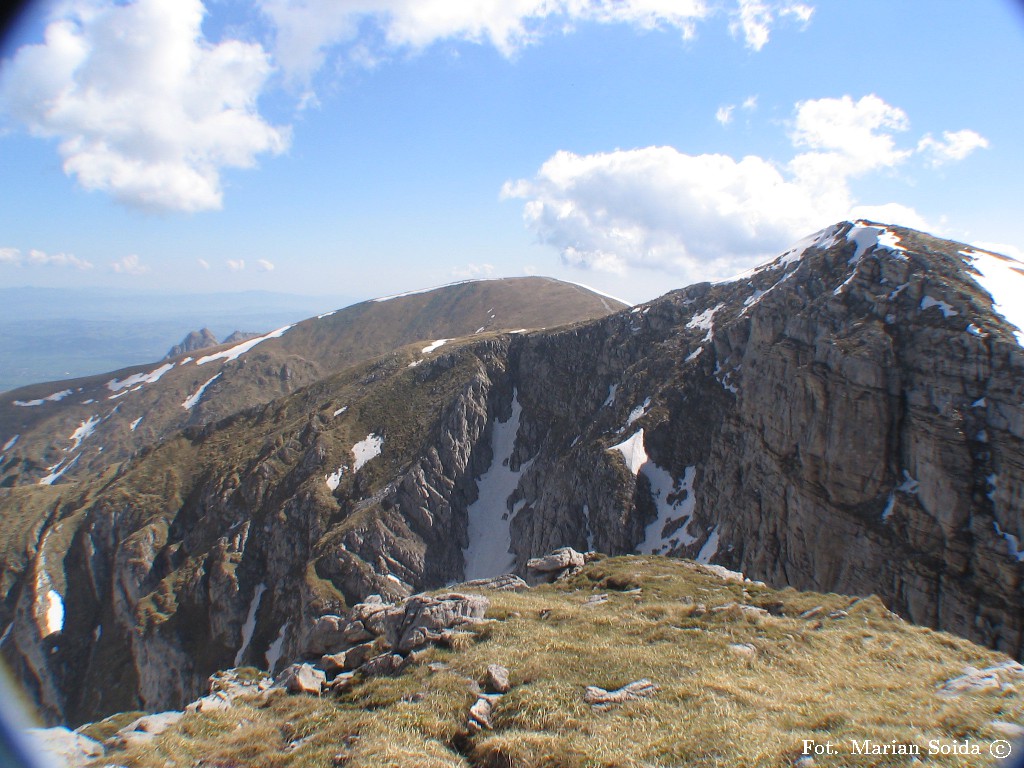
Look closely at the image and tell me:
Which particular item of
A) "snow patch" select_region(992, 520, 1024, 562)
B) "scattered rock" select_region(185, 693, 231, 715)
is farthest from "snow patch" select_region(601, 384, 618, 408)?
"scattered rock" select_region(185, 693, 231, 715)

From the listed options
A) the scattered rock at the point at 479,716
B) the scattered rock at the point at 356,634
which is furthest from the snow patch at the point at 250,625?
the scattered rock at the point at 479,716

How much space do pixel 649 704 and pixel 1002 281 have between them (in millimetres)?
61463

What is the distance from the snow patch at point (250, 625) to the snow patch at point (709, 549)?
2345 inches

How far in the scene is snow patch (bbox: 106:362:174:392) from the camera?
178m

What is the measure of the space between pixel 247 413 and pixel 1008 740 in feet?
389

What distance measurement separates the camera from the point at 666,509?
6300 cm

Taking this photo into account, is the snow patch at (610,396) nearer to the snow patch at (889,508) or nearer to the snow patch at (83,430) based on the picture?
the snow patch at (889,508)

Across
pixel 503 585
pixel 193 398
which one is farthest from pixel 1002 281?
pixel 193 398

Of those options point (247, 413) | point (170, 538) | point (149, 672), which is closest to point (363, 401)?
point (247, 413)

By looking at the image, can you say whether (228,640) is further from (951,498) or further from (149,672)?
(951,498)

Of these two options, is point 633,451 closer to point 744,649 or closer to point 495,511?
point 495,511

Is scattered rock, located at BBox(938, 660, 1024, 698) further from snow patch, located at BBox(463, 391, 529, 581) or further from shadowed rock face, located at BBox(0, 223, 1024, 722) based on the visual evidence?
snow patch, located at BBox(463, 391, 529, 581)

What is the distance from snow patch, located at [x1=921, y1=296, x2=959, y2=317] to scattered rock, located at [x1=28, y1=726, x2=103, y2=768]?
61.8 m

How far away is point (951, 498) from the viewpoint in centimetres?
3884
